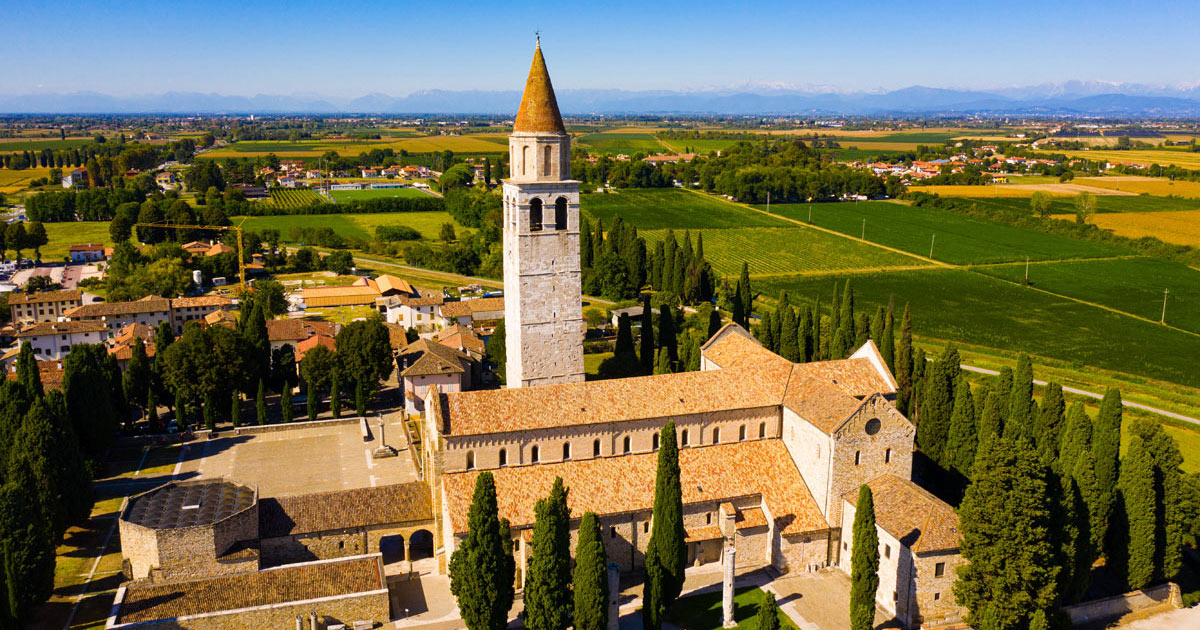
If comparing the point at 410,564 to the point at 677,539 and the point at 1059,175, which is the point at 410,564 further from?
the point at 1059,175

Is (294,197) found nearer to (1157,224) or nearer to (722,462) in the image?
(722,462)

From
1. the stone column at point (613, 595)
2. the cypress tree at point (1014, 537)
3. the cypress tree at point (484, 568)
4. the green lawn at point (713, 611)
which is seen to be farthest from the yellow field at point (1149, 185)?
the cypress tree at point (484, 568)

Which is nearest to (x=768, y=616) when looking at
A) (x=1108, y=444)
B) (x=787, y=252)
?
(x=1108, y=444)

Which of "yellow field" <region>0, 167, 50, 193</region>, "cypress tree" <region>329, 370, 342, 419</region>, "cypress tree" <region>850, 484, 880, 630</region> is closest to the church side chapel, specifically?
"cypress tree" <region>850, 484, 880, 630</region>

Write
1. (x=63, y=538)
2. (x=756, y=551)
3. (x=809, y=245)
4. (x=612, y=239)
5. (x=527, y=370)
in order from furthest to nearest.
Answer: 1. (x=809, y=245)
2. (x=612, y=239)
3. (x=527, y=370)
4. (x=63, y=538)
5. (x=756, y=551)

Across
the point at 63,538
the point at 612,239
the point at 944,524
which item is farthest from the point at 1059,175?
the point at 63,538

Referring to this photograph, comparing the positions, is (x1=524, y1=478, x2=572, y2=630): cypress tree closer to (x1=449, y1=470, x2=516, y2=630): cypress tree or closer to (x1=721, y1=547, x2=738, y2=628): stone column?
(x1=449, y1=470, x2=516, y2=630): cypress tree
